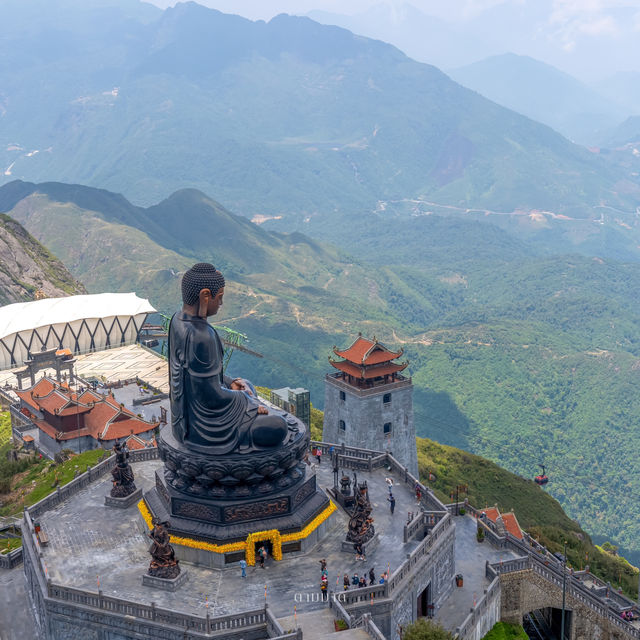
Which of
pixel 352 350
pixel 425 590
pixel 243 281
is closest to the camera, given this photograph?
pixel 425 590

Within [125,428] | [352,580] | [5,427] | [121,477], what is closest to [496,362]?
[5,427]

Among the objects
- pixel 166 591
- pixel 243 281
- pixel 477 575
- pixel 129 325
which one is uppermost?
pixel 166 591

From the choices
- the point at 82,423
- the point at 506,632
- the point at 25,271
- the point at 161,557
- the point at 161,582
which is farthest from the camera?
the point at 25,271

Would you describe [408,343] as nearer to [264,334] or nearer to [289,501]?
[264,334]

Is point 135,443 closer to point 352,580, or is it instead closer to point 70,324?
point 352,580

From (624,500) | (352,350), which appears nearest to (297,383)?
(624,500)

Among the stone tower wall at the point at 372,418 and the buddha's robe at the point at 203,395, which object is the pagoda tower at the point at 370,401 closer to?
the stone tower wall at the point at 372,418
